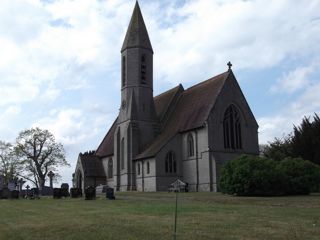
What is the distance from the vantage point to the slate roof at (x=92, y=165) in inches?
2490

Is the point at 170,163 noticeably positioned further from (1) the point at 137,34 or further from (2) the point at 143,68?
(1) the point at 137,34

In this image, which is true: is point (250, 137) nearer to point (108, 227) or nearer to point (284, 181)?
point (284, 181)

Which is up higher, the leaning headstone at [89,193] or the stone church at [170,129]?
the stone church at [170,129]

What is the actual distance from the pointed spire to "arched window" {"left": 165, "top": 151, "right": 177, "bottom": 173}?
1500 centimetres

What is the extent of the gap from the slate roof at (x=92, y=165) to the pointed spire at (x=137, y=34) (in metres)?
17.0

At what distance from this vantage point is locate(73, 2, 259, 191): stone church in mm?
47656

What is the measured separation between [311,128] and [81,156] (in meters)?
32.8

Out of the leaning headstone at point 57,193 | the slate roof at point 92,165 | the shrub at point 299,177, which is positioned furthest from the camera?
the slate roof at point 92,165

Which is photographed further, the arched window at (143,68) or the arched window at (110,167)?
the arched window at (110,167)

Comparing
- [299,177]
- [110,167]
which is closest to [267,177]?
[299,177]

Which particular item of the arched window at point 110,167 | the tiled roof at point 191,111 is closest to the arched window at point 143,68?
the tiled roof at point 191,111

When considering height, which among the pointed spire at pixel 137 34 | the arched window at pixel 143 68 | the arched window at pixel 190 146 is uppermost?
the pointed spire at pixel 137 34

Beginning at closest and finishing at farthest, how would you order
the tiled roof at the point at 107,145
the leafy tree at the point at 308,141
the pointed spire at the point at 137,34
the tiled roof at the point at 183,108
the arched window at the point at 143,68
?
Result: the leafy tree at the point at 308,141 < the tiled roof at the point at 183,108 < the arched window at the point at 143,68 < the pointed spire at the point at 137,34 < the tiled roof at the point at 107,145

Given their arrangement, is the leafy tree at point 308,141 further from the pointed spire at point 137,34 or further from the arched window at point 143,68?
the pointed spire at point 137,34
